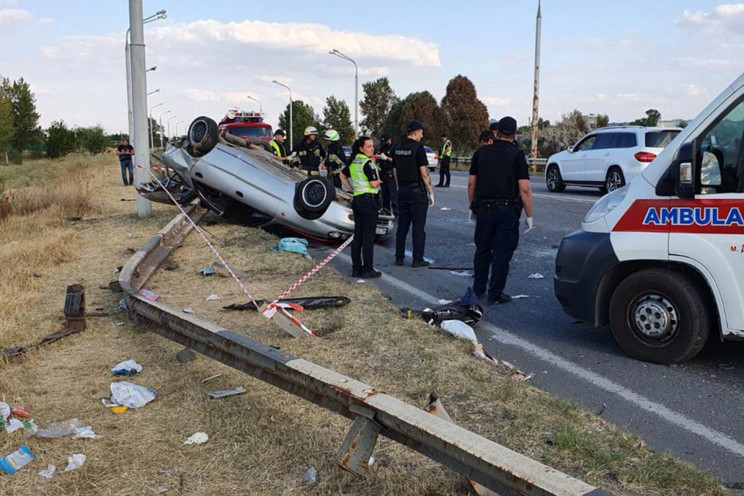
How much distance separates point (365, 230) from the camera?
26.4ft

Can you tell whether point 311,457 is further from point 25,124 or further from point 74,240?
point 25,124

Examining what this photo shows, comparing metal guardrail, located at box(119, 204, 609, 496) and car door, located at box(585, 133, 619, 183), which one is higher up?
car door, located at box(585, 133, 619, 183)

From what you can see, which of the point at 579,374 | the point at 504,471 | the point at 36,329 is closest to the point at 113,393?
the point at 36,329

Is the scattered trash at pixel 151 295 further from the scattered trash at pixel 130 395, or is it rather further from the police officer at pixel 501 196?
the police officer at pixel 501 196

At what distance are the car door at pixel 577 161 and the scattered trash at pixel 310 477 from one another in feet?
52.6

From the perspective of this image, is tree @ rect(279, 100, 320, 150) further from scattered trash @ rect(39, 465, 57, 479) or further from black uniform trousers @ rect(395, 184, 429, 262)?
scattered trash @ rect(39, 465, 57, 479)

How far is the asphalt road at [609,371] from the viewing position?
3697 millimetres

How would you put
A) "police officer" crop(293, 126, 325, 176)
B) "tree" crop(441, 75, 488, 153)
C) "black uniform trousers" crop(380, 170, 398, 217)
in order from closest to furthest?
"black uniform trousers" crop(380, 170, 398, 217)
"police officer" crop(293, 126, 325, 176)
"tree" crop(441, 75, 488, 153)

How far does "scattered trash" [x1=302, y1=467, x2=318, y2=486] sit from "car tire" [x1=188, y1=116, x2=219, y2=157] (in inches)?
320

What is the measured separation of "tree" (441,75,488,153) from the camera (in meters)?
50.2

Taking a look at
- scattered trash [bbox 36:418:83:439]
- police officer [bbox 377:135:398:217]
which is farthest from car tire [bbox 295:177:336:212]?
scattered trash [bbox 36:418:83:439]

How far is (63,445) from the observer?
353cm

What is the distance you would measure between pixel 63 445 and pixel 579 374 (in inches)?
132

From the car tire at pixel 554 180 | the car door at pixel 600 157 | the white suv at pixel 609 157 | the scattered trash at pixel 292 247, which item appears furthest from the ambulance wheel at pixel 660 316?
the car tire at pixel 554 180
